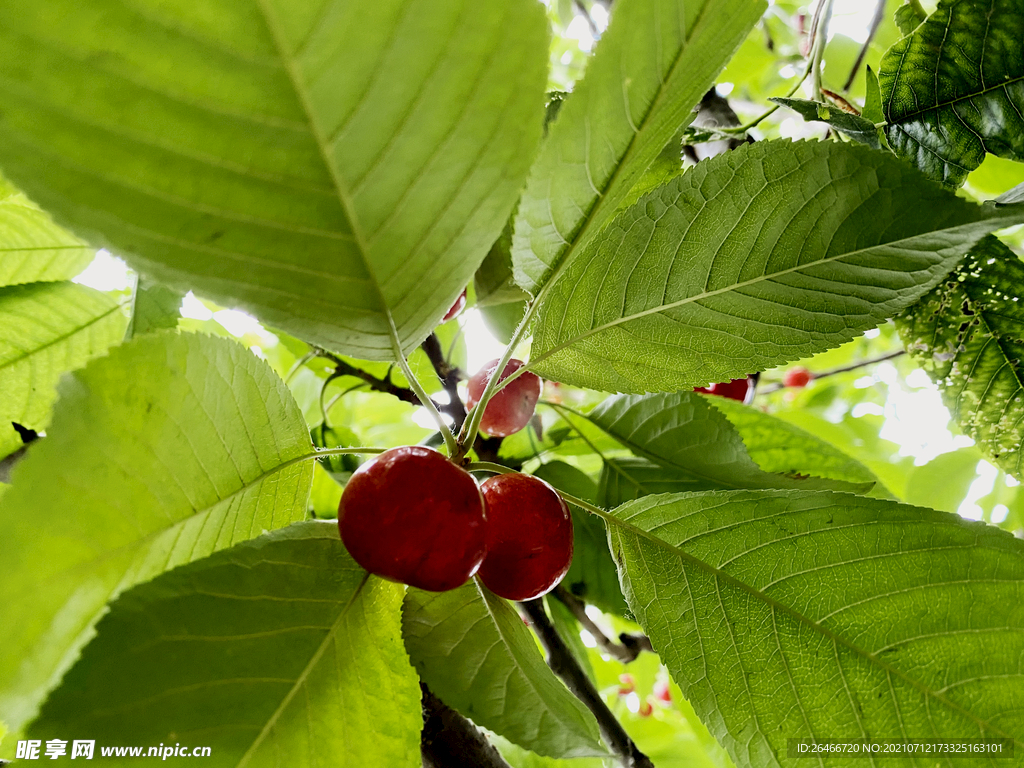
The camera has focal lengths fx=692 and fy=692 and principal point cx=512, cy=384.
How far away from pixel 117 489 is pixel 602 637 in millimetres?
1043

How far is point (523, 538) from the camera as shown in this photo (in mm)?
664

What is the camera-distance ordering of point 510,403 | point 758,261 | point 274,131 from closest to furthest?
point 274,131
point 758,261
point 510,403

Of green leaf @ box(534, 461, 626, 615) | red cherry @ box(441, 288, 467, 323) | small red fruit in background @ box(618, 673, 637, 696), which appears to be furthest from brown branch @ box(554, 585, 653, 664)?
small red fruit in background @ box(618, 673, 637, 696)

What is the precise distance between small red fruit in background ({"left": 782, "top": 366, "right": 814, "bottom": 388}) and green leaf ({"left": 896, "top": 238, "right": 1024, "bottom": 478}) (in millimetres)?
2108

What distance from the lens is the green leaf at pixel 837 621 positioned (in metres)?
0.61

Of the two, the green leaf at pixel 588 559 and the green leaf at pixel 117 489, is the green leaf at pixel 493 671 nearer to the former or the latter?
the green leaf at pixel 117 489

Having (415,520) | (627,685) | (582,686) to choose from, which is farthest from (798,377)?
(415,520)

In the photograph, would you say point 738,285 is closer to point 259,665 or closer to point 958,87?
point 958,87

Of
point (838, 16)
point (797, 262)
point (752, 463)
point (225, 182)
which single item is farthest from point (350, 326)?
point (838, 16)

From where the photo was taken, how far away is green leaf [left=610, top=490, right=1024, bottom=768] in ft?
2.02

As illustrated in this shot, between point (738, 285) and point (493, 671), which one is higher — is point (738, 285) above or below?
above

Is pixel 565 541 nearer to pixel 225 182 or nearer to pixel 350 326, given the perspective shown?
pixel 350 326

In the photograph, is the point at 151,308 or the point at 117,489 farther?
the point at 151,308

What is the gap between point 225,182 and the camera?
0.43m
